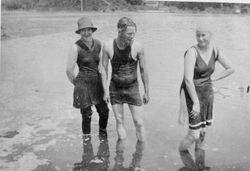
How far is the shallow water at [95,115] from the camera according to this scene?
8.56 feet

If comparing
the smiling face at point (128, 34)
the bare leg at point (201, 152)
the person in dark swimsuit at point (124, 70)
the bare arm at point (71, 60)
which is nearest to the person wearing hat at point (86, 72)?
the bare arm at point (71, 60)

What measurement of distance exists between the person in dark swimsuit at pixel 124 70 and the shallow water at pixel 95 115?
11.8 inches

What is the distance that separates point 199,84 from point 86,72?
846mm

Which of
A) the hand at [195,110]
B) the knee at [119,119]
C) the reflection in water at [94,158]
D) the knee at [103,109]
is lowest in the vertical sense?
the reflection in water at [94,158]

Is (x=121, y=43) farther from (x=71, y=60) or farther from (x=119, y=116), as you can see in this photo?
(x=119, y=116)

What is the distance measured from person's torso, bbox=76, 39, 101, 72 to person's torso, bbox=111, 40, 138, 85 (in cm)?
15

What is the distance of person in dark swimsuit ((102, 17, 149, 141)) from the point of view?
102 inches

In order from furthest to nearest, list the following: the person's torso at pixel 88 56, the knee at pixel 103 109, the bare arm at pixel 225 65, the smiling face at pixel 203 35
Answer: the knee at pixel 103 109
the person's torso at pixel 88 56
the bare arm at pixel 225 65
the smiling face at pixel 203 35

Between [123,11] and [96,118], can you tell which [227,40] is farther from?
[96,118]

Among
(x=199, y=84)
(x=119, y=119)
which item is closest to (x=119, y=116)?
(x=119, y=119)

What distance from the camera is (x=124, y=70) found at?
2633 millimetres

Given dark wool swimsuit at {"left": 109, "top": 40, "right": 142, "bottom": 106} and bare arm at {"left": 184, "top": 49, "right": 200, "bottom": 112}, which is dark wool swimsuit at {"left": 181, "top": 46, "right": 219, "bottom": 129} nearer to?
bare arm at {"left": 184, "top": 49, "right": 200, "bottom": 112}

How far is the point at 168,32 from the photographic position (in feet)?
10.4

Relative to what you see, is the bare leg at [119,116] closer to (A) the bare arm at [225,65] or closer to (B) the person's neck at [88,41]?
(B) the person's neck at [88,41]
